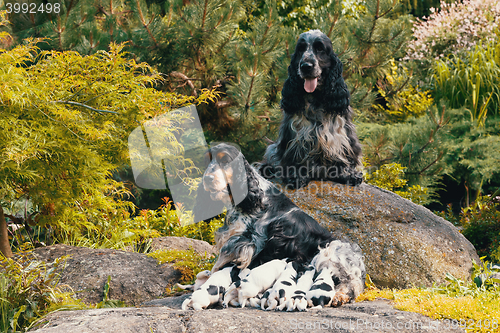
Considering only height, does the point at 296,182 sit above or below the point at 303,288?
above

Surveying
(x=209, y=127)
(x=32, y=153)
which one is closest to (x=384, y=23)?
(x=209, y=127)

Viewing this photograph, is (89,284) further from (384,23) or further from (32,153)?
(384,23)

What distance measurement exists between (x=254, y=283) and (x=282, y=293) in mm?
237

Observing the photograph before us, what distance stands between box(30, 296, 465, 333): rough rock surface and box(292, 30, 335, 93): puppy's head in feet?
6.93

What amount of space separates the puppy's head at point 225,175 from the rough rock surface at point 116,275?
1.60 meters

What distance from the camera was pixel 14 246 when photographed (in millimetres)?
5852

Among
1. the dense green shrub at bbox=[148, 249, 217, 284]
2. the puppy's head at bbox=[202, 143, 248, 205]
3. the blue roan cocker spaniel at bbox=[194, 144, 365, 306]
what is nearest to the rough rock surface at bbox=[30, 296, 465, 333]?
the blue roan cocker spaniel at bbox=[194, 144, 365, 306]

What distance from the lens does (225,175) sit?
10.7 ft

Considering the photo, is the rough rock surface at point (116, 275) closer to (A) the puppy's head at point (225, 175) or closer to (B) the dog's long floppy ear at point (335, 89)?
(A) the puppy's head at point (225, 175)

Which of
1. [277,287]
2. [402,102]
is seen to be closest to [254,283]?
[277,287]

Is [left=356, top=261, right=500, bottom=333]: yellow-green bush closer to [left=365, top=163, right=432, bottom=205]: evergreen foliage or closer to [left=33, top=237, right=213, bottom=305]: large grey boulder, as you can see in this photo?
[left=33, top=237, right=213, bottom=305]: large grey boulder

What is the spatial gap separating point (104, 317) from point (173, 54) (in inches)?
235

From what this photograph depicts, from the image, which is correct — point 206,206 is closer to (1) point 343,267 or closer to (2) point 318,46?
(1) point 343,267

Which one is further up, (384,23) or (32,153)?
A: (384,23)
